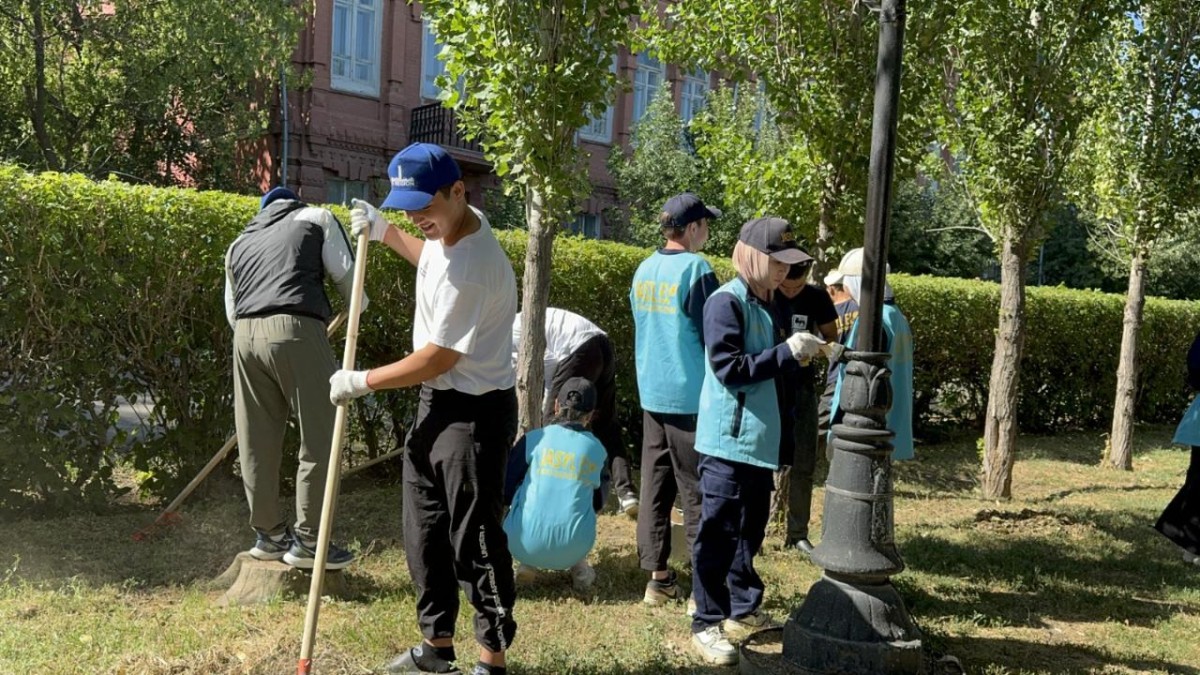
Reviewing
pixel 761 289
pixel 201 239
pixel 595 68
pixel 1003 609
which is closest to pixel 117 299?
pixel 201 239

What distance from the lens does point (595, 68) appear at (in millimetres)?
5809

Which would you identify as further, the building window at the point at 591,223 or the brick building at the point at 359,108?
the building window at the point at 591,223

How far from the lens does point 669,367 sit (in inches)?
202

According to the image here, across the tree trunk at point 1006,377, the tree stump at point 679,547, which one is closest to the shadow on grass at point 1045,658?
the tree stump at point 679,547

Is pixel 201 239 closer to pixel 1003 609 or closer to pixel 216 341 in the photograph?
pixel 216 341

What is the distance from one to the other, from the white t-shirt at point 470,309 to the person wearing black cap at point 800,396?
1.42 metres

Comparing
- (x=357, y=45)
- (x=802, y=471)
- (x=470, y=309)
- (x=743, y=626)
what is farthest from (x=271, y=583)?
(x=357, y=45)

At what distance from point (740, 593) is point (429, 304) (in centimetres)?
200

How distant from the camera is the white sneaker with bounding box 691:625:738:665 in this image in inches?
175

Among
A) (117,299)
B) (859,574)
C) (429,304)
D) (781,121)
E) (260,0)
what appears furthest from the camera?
(260,0)

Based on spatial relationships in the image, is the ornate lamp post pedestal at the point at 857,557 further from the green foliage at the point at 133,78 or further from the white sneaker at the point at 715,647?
the green foliage at the point at 133,78

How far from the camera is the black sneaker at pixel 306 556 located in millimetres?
4988

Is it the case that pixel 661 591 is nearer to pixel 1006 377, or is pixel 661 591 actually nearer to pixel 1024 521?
pixel 1024 521

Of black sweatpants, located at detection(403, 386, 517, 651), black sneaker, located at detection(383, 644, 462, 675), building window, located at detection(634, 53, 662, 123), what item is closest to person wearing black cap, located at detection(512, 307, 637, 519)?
black sweatpants, located at detection(403, 386, 517, 651)
